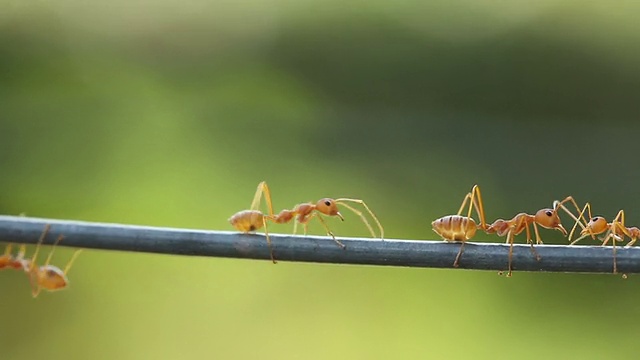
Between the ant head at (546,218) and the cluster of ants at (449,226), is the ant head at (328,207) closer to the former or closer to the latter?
the cluster of ants at (449,226)

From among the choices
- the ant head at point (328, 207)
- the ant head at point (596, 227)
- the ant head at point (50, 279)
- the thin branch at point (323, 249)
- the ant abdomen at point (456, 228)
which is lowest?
the ant head at point (50, 279)

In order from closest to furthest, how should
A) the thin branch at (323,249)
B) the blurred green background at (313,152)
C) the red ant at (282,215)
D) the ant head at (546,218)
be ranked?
the thin branch at (323,249) < the red ant at (282,215) < the ant head at (546,218) < the blurred green background at (313,152)

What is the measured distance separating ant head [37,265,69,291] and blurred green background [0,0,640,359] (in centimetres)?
129

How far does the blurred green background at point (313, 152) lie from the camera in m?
2.70

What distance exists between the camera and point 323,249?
81 centimetres

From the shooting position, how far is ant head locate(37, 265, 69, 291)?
4.44 ft

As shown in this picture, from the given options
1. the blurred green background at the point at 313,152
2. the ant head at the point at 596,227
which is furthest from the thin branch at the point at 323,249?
the blurred green background at the point at 313,152

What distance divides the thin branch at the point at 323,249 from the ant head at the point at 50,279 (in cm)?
54

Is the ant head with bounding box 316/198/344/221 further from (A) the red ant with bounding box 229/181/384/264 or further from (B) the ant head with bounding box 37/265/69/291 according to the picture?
(B) the ant head with bounding box 37/265/69/291

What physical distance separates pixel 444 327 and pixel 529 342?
290 mm

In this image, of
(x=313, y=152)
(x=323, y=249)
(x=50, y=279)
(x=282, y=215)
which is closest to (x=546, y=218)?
(x=282, y=215)

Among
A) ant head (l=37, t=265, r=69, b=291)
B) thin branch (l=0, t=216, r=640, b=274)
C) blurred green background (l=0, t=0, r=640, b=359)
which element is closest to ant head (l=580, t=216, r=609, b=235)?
thin branch (l=0, t=216, r=640, b=274)

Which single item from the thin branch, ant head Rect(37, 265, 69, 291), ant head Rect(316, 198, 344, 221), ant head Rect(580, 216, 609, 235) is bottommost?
ant head Rect(37, 265, 69, 291)

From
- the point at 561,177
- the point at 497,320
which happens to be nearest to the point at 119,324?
the point at 497,320
